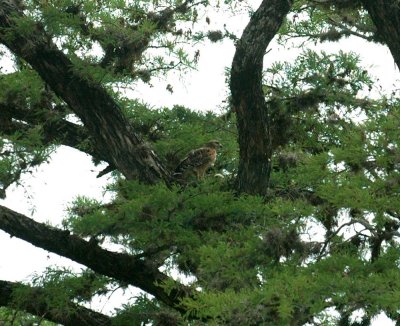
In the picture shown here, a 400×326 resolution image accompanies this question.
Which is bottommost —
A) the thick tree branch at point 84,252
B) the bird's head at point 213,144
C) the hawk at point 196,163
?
the thick tree branch at point 84,252

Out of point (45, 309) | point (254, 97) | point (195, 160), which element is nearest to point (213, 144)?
point (195, 160)

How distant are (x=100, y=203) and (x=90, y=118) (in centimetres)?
85

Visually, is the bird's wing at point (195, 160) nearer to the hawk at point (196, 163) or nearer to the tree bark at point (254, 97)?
the hawk at point (196, 163)

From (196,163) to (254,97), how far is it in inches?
45.9

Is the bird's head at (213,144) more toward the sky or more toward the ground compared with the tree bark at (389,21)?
more toward the ground

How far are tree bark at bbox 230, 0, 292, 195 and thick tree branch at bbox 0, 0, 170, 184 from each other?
37.4 inches

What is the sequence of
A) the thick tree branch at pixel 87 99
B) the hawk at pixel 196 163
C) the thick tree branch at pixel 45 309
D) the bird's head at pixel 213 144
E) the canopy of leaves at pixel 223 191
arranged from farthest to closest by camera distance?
the bird's head at pixel 213 144 < the hawk at pixel 196 163 < the thick tree branch at pixel 87 99 < the thick tree branch at pixel 45 309 < the canopy of leaves at pixel 223 191

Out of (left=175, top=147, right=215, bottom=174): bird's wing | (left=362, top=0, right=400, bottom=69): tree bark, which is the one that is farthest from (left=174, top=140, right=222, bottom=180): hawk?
(left=362, top=0, right=400, bottom=69): tree bark

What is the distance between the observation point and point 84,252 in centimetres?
896

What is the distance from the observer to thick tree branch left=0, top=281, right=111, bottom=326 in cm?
871

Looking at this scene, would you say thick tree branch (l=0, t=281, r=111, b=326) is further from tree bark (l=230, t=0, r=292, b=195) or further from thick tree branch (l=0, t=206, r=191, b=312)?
tree bark (l=230, t=0, r=292, b=195)

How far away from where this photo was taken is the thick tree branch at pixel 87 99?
9133 mm

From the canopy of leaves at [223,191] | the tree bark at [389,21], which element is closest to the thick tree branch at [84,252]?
the canopy of leaves at [223,191]

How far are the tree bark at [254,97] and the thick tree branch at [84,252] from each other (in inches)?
48.0
